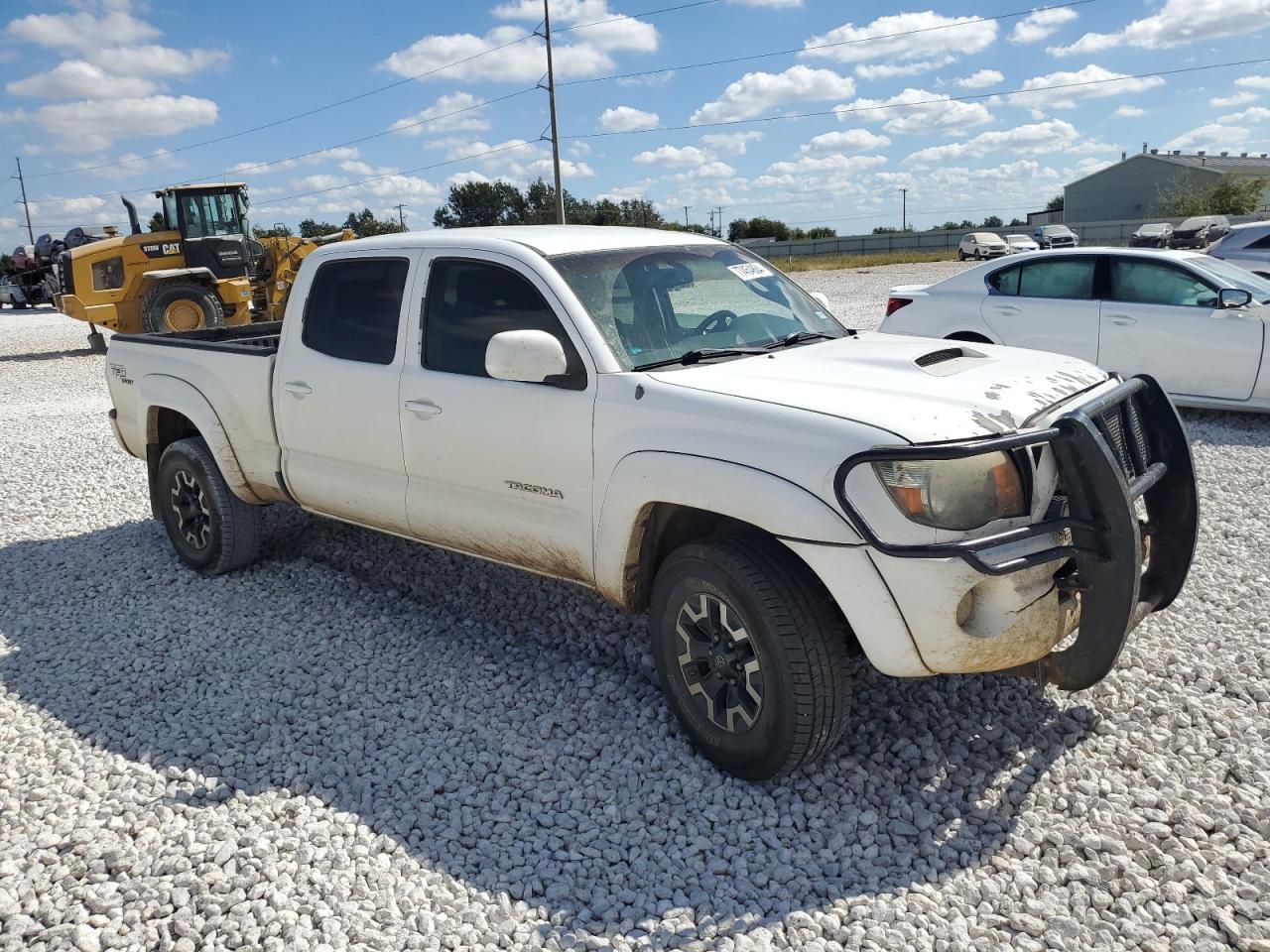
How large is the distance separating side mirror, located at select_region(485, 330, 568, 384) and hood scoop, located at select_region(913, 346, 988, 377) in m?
1.40

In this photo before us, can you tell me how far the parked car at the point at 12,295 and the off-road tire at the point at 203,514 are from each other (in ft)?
Answer: 116

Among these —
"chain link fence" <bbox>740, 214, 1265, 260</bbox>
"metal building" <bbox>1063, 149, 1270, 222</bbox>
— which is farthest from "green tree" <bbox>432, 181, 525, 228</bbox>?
"metal building" <bbox>1063, 149, 1270, 222</bbox>

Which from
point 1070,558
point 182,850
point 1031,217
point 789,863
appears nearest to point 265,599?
point 182,850

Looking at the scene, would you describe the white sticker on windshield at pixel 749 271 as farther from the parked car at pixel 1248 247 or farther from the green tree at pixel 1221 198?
the green tree at pixel 1221 198

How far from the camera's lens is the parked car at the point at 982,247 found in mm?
41281

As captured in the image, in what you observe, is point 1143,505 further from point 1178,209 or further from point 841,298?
point 1178,209

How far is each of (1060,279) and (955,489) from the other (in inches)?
268

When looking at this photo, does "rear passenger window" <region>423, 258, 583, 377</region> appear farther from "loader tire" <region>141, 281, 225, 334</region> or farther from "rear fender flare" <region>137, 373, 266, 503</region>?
"loader tire" <region>141, 281, 225, 334</region>

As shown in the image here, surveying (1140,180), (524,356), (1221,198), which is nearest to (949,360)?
(524,356)

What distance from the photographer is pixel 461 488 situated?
4402 millimetres

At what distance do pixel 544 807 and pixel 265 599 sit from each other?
2.77 meters

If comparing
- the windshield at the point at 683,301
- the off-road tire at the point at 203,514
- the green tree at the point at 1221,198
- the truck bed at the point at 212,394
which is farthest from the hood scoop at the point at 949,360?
the green tree at the point at 1221,198

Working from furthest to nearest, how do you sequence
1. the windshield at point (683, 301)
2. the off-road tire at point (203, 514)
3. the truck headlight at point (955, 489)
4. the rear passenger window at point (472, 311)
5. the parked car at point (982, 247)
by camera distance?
the parked car at point (982, 247)
the off-road tire at point (203, 514)
the rear passenger window at point (472, 311)
the windshield at point (683, 301)
the truck headlight at point (955, 489)

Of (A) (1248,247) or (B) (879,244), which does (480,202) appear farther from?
(A) (1248,247)
